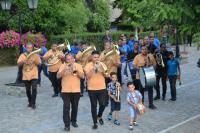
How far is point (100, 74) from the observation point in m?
6.66

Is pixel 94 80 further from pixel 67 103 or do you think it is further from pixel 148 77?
pixel 148 77

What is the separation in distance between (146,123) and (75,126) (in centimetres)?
168

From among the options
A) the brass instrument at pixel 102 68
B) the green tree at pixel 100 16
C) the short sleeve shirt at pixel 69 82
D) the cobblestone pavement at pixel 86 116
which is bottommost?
the cobblestone pavement at pixel 86 116

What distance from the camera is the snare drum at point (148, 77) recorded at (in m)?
8.15

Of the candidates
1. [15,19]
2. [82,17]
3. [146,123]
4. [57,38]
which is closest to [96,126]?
[146,123]

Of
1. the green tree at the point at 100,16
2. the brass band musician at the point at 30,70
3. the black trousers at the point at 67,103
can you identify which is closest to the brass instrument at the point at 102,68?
→ the black trousers at the point at 67,103

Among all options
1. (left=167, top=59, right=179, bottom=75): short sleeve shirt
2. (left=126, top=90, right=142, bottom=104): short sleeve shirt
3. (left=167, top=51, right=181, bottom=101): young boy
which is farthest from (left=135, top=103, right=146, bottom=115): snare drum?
(left=167, top=59, right=179, bottom=75): short sleeve shirt

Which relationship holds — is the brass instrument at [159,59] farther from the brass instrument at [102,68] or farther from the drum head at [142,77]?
the brass instrument at [102,68]

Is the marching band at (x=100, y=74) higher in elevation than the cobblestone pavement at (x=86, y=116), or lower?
higher

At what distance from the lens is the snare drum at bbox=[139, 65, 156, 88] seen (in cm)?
815

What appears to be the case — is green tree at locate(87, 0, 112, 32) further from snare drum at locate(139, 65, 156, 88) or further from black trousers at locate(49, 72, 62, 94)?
snare drum at locate(139, 65, 156, 88)

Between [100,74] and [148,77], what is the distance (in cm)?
201

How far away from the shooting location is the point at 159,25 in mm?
6984

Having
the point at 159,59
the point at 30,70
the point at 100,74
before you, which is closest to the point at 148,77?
the point at 159,59
